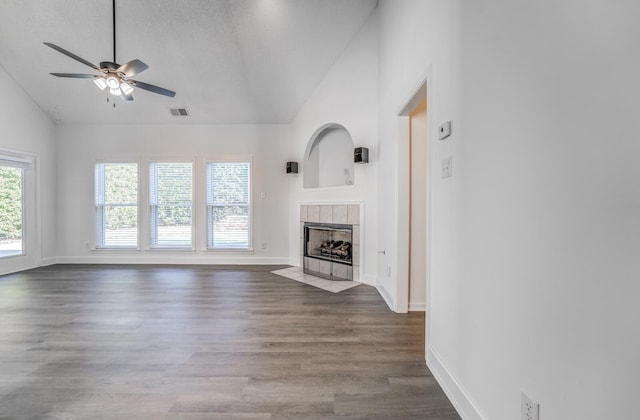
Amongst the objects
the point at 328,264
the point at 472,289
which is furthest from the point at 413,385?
the point at 328,264

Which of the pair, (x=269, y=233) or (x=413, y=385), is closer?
(x=413, y=385)

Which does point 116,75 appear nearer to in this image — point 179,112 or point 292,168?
point 179,112

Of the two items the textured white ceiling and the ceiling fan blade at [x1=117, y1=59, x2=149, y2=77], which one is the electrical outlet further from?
the textured white ceiling

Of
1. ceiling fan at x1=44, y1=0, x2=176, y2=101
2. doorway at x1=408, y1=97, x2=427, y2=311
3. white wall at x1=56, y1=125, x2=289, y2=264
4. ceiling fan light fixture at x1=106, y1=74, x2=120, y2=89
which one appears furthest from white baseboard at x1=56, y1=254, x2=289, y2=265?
ceiling fan light fixture at x1=106, y1=74, x2=120, y2=89

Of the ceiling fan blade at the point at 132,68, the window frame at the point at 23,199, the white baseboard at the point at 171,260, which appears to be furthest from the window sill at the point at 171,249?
the ceiling fan blade at the point at 132,68

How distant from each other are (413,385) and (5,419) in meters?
2.35

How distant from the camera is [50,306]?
125 inches

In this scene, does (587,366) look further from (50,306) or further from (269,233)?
(269,233)

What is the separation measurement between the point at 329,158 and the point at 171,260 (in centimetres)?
370

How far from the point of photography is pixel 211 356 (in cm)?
212

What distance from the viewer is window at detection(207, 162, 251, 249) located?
5.56 meters

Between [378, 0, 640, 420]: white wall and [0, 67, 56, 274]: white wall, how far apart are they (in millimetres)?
6665

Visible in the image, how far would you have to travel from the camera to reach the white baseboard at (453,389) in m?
1.42

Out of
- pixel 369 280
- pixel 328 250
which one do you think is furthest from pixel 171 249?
pixel 369 280
